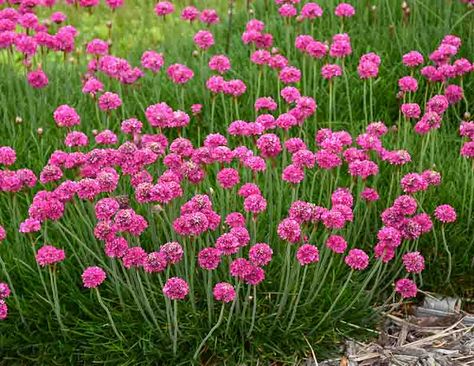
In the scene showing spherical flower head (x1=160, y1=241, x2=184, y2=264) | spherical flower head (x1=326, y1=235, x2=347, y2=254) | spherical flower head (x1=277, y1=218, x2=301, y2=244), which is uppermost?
spherical flower head (x1=277, y1=218, x2=301, y2=244)

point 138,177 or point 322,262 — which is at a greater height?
point 138,177

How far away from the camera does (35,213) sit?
8.99 ft

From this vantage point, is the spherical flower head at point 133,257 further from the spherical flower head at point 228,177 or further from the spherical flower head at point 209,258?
the spherical flower head at point 228,177

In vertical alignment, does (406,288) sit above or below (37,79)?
below

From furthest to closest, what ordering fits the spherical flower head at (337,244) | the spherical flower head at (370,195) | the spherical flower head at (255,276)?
the spherical flower head at (370,195) → the spherical flower head at (337,244) → the spherical flower head at (255,276)

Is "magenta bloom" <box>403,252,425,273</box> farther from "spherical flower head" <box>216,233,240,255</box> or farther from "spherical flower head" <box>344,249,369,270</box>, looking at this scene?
"spherical flower head" <box>216,233,240,255</box>

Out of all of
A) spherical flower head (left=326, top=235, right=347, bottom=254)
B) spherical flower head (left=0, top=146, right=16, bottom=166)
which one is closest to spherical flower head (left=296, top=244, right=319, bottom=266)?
spherical flower head (left=326, top=235, right=347, bottom=254)

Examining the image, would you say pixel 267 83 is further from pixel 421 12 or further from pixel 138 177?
pixel 138 177

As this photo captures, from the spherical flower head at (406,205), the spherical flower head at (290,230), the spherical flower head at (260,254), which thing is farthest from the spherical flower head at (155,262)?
the spherical flower head at (406,205)

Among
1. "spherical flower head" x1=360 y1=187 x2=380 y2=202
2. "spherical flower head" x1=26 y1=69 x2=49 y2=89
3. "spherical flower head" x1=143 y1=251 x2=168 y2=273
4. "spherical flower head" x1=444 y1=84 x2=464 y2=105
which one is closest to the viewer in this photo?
"spherical flower head" x1=143 y1=251 x2=168 y2=273

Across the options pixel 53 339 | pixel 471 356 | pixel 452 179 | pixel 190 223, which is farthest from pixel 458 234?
pixel 53 339

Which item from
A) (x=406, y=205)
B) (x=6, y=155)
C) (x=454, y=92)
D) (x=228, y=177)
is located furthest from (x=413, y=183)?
(x=6, y=155)

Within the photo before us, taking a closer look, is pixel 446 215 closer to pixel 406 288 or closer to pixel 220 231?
pixel 406 288

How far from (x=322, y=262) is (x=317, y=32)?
104 inches
